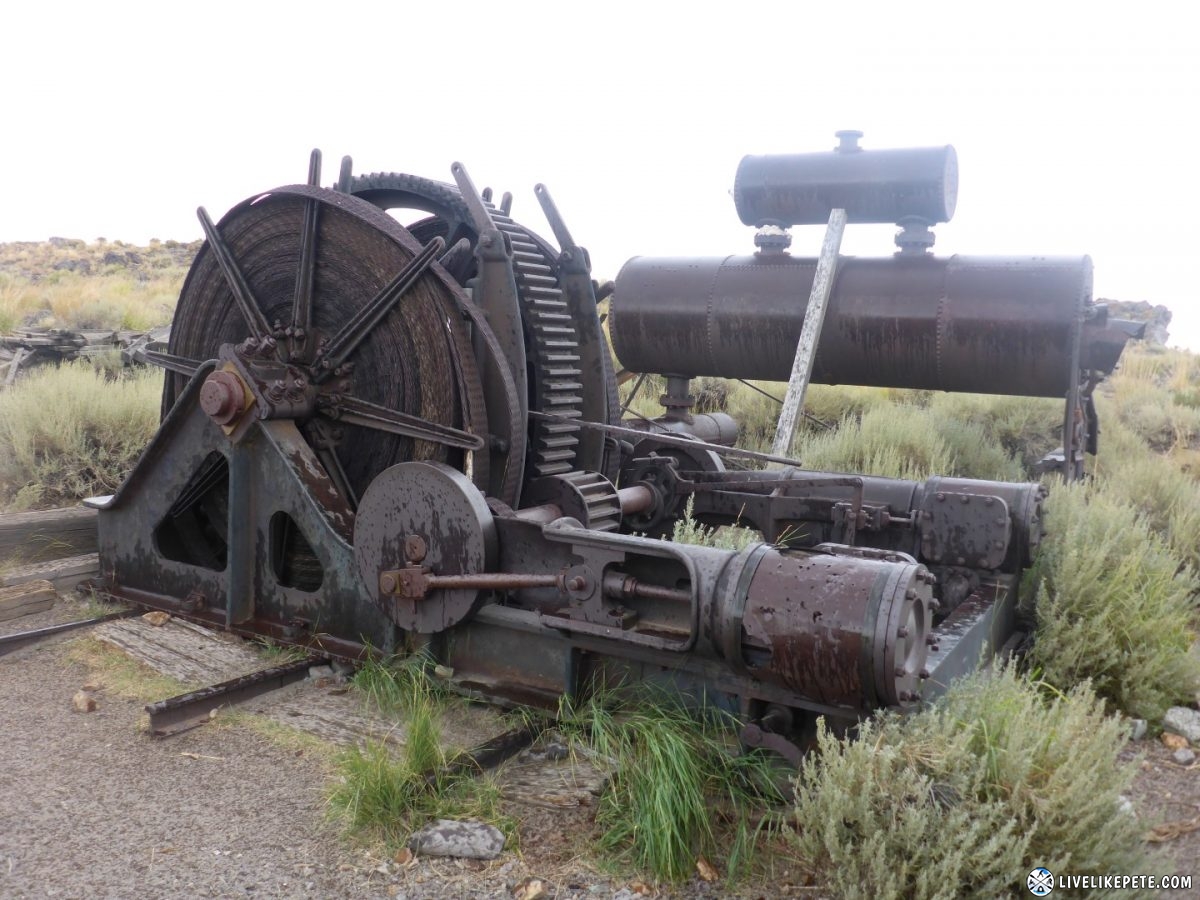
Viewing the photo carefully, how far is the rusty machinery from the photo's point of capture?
3078mm

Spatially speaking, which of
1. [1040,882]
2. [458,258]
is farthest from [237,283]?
[1040,882]

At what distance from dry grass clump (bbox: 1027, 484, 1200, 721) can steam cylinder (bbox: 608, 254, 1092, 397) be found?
2.42 metres

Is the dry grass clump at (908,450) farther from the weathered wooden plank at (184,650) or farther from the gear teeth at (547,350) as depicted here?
the weathered wooden plank at (184,650)

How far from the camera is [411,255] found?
13.9ft

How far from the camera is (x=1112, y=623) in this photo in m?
4.34

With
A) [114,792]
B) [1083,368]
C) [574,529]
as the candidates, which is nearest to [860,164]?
[1083,368]

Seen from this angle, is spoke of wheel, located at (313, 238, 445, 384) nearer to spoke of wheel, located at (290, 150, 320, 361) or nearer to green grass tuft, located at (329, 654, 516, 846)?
spoke of wheel, located at (290, 150, 320, 361)

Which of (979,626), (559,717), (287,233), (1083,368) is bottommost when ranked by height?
(559,717)

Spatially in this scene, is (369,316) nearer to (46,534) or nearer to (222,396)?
(222,396)

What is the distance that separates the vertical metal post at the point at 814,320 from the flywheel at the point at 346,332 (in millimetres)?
3356

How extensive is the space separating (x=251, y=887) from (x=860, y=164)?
6471mm

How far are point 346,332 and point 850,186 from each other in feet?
14.9

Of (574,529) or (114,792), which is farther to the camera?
(574,529)

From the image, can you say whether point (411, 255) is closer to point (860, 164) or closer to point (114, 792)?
point (114, 792)
